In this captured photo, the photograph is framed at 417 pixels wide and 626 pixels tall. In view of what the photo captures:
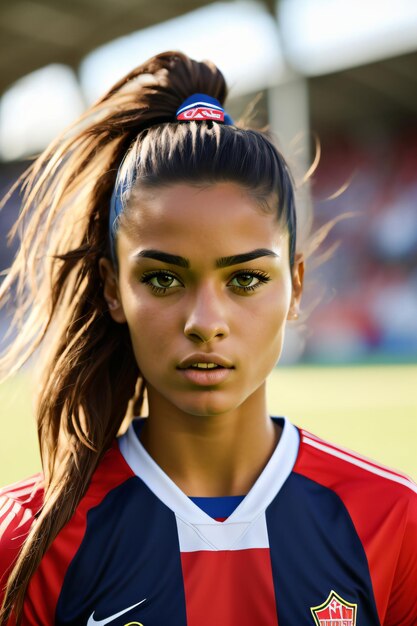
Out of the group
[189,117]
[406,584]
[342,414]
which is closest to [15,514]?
[406,584]

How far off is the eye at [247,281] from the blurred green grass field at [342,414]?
80cm

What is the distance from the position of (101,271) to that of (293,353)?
14.7 metres

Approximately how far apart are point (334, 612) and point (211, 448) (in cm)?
45

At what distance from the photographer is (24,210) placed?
7.23 ft

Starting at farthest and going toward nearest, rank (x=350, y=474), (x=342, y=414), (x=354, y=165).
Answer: (x=354, y=165), (x=342, y=414), (x=350, y=474)

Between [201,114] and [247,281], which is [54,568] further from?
[201,114]

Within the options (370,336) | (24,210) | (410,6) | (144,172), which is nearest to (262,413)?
(144,172)

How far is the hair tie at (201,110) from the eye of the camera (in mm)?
1940

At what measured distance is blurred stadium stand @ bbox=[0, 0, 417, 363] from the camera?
1656 centimetres

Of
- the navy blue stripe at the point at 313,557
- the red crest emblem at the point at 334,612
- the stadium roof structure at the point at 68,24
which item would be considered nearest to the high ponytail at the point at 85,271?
the navy blue stripe at the point at 313,557

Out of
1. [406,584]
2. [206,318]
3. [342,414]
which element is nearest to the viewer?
[206,318]

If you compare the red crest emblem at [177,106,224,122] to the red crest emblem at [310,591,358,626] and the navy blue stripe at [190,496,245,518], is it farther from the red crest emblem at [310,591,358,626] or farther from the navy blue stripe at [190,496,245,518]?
the red crest emblem at [310,591,358,626]

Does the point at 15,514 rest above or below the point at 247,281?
below

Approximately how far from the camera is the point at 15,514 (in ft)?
6.04
